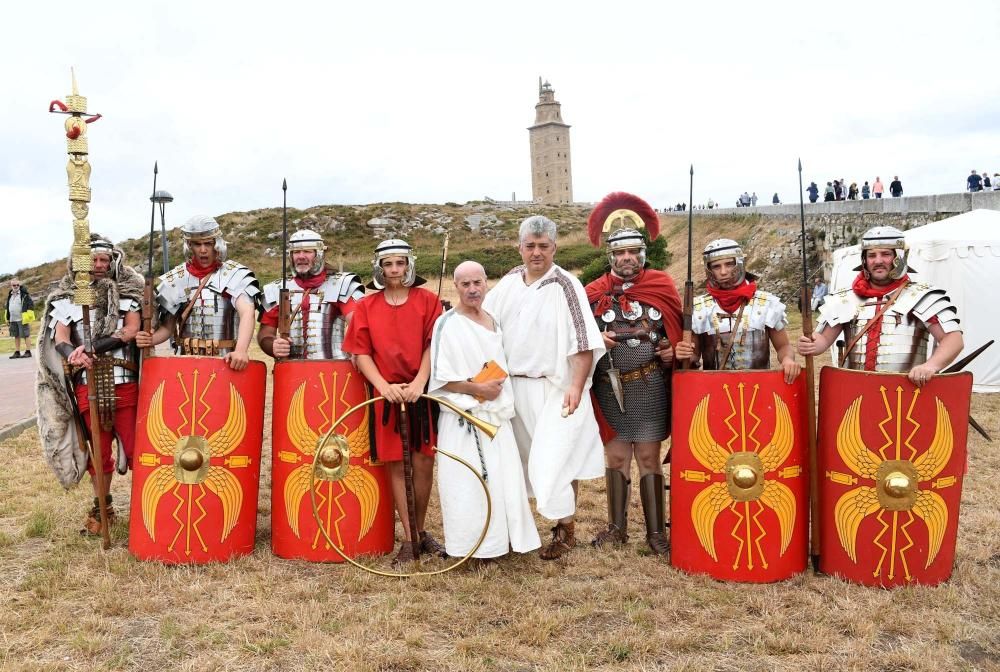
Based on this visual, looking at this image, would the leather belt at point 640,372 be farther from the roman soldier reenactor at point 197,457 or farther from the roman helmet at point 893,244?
the roman soldier reenactor at point 197,457

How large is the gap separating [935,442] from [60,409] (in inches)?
188

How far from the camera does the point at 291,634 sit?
3537 mm

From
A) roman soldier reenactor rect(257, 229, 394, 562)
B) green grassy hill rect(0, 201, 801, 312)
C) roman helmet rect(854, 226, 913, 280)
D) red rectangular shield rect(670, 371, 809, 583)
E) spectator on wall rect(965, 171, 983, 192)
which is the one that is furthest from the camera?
green grassy hill rect(0, 201, 801, 312)

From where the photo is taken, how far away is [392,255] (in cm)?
427

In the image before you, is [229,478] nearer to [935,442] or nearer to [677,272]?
[935,442]

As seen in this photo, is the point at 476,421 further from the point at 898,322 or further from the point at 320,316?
the point at 898,322

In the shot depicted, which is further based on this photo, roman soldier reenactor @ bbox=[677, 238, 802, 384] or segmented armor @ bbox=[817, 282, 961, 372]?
roman soldier reenactor @ bbox=[677, 238, 802, 384]

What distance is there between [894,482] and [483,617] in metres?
1.96

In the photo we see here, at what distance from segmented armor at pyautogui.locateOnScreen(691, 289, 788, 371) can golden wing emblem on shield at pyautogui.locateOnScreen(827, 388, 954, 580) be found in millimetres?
617

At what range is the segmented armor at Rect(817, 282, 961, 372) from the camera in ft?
13.1

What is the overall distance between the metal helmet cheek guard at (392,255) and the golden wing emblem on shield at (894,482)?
2.26 metres

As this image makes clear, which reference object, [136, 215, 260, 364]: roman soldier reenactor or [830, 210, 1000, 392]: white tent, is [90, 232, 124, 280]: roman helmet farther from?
[830, 210, 1000, 392]: white tent

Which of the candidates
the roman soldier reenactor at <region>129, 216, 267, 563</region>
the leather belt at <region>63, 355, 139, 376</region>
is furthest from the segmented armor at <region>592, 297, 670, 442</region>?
the leather belt at <region>63, 355, 139, 376</region>

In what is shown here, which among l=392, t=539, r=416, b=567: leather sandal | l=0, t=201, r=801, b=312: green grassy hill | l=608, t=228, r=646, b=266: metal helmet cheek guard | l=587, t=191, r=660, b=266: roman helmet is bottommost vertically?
l=392, t=539, r=416, b=567: leather sandal
